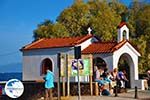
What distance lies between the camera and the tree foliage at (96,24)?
160 feet

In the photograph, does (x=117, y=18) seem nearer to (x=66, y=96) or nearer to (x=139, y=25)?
(x=139, y=25)

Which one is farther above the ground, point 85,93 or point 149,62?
point 149,62

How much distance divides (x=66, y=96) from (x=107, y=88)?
2.82 meters

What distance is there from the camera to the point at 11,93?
595 inches

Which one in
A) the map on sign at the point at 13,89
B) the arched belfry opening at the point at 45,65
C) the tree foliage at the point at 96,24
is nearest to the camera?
the map on sign at the point at 13,89

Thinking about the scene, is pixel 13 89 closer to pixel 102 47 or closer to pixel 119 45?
pixel 119 45

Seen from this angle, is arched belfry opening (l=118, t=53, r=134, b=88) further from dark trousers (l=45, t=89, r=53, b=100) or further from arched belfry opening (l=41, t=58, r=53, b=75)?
dark trousers (l=45, t=89, r=53, b=100)

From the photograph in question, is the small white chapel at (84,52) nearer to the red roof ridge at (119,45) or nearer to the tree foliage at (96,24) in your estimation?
the red roof ridge at (119,45)

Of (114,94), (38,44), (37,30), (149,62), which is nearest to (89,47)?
(38,44)

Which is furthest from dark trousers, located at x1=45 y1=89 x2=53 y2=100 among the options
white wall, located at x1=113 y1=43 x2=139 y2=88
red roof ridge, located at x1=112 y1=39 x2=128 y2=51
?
white wall, located at x1=113 y1=43 x2=139 y2=88

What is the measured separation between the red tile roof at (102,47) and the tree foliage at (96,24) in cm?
1351

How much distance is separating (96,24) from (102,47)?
16.5 m

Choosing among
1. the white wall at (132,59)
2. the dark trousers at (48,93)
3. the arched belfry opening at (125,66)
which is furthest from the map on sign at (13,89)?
the arched belfry opening at (125,66)

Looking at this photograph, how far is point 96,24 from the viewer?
49938mm
